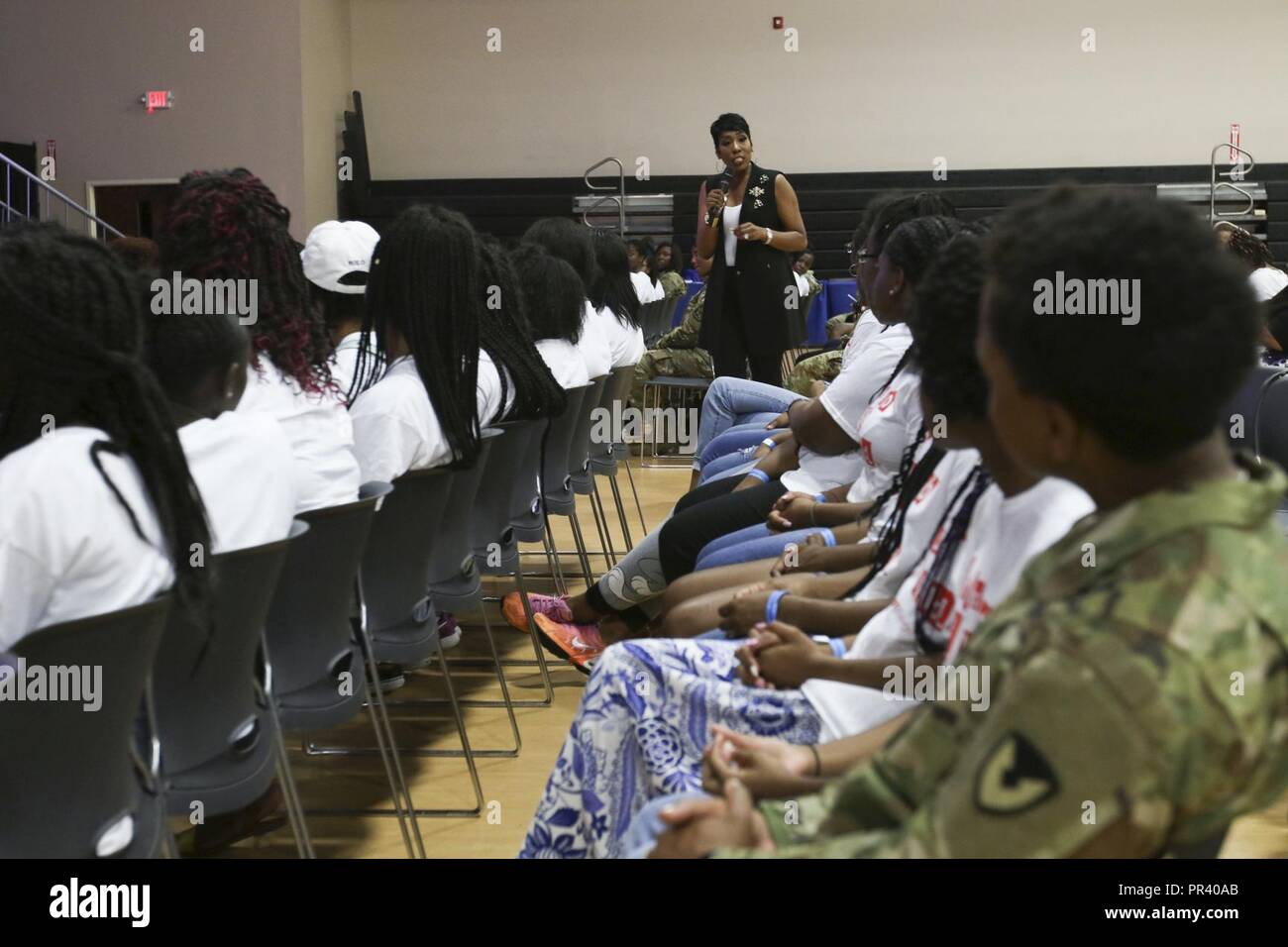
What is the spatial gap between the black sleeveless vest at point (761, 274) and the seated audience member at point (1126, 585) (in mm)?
4899

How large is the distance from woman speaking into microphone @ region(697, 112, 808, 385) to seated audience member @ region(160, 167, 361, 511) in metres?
3.18

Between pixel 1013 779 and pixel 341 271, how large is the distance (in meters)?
2.91

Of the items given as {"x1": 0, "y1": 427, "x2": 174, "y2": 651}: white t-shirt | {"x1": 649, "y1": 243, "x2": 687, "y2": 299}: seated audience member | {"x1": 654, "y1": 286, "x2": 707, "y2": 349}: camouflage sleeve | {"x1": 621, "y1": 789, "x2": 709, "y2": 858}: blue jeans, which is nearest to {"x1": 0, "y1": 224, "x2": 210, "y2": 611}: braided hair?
{"x1": 0, "y1": 427, "x2": 174, "y2": 651}: white t-shirt

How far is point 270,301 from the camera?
293 centimetres

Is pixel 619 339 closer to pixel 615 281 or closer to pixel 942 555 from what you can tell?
pixel 615 281

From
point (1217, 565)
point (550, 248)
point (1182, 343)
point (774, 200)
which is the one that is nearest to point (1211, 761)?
point (1217, 565)

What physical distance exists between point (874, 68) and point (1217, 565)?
13.2 meters

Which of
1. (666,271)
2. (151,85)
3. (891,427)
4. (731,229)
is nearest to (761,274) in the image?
(731,229)

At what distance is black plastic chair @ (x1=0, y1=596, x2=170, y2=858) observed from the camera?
1.50 m

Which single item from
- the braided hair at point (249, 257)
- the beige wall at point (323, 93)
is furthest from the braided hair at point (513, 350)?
the beige wall at point (323, 93)

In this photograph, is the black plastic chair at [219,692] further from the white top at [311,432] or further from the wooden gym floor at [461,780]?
the wooden gym floor at [461,780]

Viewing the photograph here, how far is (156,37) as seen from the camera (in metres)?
12.2

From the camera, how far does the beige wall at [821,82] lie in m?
13.0

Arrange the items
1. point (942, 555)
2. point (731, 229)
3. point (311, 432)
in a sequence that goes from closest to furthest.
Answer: point (942, 555) < point (311, 432) < point (731, 229)
